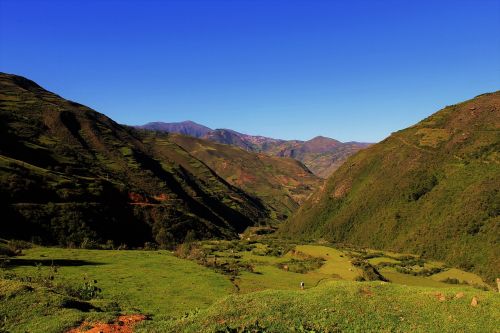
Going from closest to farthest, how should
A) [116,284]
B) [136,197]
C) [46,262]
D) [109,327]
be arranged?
[109,327] → [116,284] → [46,262] → [136,197]

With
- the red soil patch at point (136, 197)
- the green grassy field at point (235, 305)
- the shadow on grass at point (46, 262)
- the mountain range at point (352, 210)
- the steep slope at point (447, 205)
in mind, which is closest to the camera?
the green grassy field at point (235, 305)

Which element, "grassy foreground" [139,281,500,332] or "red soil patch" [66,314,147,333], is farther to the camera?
"red soil patch" [66,314,147,333]

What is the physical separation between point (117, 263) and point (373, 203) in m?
150

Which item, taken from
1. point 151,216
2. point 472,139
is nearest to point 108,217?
point 151,216

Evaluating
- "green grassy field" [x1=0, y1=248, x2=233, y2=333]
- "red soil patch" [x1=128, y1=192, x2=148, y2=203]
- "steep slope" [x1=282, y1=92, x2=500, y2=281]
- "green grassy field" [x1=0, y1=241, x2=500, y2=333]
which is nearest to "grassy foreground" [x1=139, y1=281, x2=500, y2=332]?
"green grassy field" [x1=0, y1=241, x2=500, y2=333]

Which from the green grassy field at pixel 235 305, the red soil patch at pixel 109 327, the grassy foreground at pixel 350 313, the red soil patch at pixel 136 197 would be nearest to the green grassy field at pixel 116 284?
the green grassy field at pixel 235 305

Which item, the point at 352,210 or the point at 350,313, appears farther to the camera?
the point at 352,210

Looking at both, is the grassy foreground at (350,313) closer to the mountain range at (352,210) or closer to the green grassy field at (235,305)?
the green grassy field at (235,305)

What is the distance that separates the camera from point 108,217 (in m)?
116

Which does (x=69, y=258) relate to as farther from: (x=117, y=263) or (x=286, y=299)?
(x=286, y=299)

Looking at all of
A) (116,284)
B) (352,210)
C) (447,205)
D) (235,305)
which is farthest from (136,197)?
(447,205)

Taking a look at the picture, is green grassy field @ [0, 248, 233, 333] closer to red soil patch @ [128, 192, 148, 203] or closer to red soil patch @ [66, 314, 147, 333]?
red soil patch @ [66, 314, 147, 333]

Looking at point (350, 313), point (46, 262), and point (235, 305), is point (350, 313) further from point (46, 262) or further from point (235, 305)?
point (46, 262)

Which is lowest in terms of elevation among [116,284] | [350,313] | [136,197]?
[116,284]
